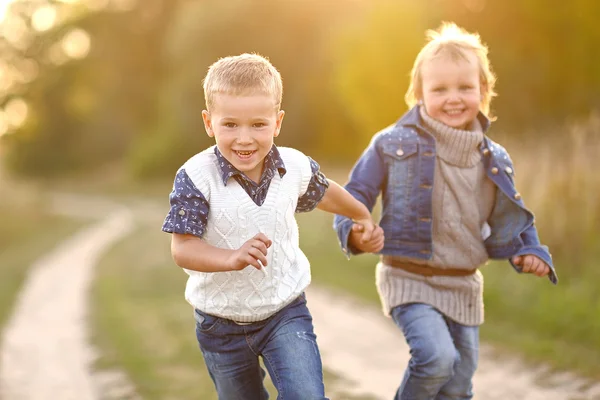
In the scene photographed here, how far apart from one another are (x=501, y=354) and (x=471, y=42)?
2856 millimetres

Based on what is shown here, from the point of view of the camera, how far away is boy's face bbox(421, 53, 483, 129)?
3594 mm

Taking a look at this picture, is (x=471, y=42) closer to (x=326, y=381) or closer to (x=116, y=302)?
(x=326, y=381)

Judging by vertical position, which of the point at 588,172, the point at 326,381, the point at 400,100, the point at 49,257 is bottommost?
the point at 326,381

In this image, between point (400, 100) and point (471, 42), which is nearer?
point (471, 42)

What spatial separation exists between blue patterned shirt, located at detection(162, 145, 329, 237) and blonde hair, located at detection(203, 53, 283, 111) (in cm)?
23

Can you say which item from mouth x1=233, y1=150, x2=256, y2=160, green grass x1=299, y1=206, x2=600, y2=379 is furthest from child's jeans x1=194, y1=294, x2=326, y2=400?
green grass x1=299, y1=206, x2=600, y2=379

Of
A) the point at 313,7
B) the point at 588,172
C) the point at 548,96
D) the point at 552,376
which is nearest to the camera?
the point at 552,376

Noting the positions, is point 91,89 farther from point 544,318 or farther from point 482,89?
point 482,89

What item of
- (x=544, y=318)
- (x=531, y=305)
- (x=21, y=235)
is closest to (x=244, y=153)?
(x=544, y=318)

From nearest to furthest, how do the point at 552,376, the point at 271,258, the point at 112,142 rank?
the point at 271,258 < the point at 552,376 < the point at 112,142

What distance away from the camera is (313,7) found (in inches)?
1094

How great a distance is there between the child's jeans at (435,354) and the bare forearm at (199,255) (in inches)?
43.6

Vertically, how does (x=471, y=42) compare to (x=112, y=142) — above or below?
below

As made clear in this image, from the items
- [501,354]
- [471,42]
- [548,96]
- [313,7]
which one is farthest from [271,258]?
[313,7]
